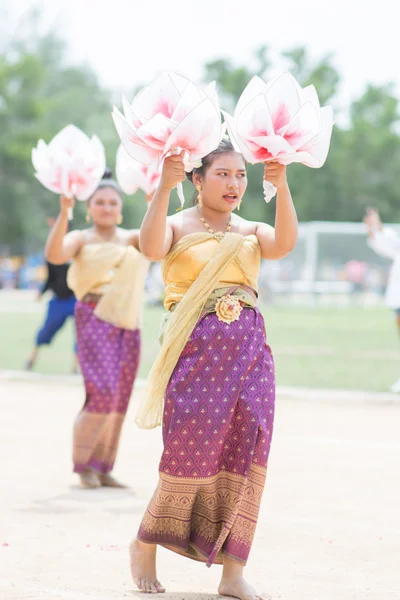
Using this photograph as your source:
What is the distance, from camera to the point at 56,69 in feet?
231

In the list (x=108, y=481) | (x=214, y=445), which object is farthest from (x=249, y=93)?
(x=108, y=481)

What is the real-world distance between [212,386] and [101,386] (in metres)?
2.66

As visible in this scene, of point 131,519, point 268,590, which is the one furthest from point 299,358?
point 268,590

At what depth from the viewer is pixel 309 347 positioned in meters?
18.6

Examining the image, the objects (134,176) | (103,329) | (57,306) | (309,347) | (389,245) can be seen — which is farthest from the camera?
(309,347)

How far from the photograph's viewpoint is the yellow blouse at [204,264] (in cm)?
443

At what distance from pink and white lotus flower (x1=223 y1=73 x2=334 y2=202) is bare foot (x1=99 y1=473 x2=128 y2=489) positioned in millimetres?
3240

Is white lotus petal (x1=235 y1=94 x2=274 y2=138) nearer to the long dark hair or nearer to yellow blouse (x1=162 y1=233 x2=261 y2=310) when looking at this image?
the long dark hair

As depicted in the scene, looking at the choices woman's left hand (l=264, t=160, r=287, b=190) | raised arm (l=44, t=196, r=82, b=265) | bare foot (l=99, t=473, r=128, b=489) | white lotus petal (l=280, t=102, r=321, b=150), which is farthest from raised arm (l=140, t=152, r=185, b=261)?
bare foot (l=99, t=473, r=128, b=489)

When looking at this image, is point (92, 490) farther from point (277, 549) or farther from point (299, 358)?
point (299, 358)

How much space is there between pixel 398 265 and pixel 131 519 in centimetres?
775

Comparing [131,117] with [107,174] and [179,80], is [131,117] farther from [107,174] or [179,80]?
[107,174]

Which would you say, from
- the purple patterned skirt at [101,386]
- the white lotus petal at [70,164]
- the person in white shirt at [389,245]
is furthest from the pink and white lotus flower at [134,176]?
the person in white shirt at [389,245]

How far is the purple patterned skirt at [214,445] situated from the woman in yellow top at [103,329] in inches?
99.2
